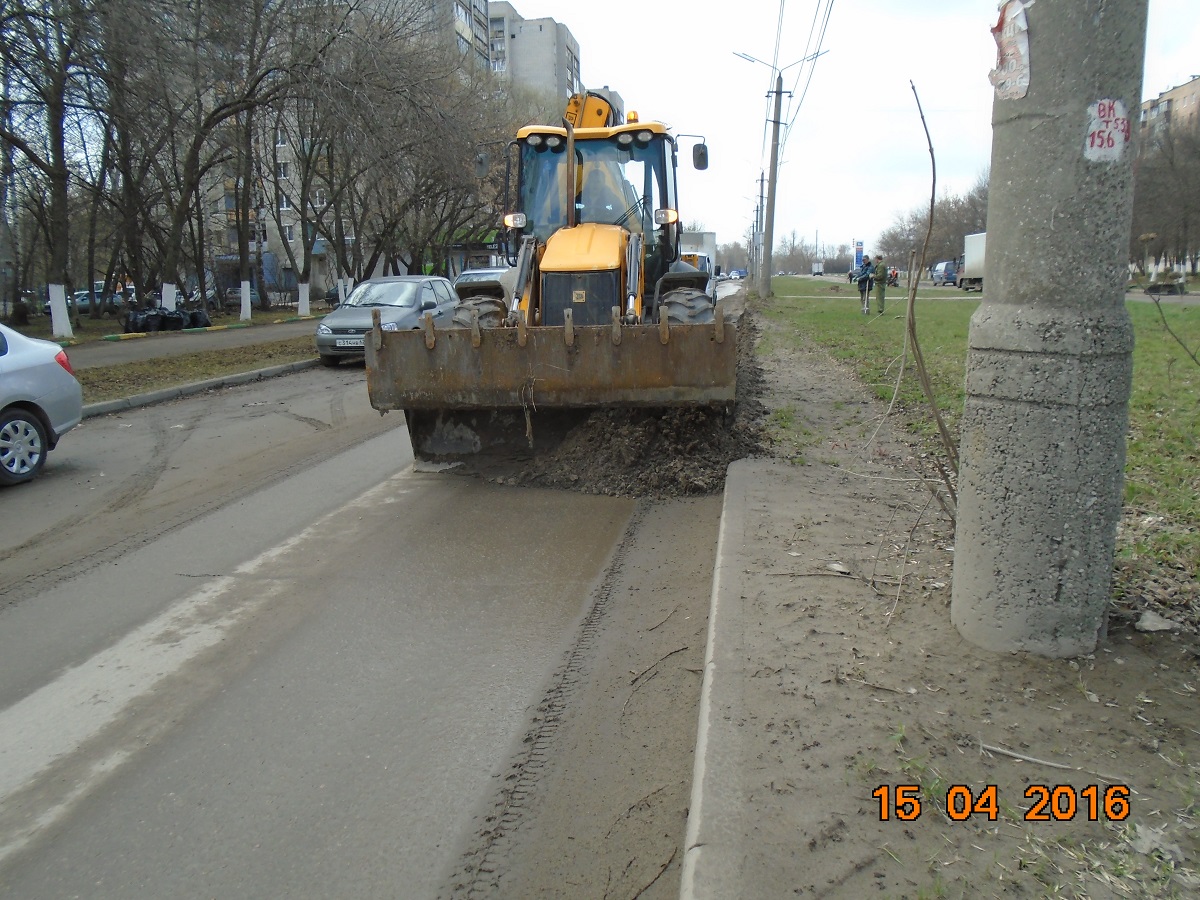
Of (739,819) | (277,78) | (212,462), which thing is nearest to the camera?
(739,819)

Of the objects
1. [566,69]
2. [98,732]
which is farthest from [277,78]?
[566,69]

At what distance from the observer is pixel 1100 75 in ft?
10.9

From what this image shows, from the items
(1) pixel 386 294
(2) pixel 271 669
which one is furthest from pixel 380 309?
(2) pixel 271 669

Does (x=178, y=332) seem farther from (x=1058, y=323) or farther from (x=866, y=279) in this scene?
(x=1058, y=323)

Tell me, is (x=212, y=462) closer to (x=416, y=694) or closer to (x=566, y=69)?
(x=416, y=694)

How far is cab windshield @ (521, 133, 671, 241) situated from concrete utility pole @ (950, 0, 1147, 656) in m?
5.92

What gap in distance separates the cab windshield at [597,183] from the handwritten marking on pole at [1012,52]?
19.2 ft

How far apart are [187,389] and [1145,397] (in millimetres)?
13179

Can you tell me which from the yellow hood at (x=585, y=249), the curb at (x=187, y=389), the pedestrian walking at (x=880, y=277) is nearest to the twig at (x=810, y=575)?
the yellow hood at (x=585, y=249)

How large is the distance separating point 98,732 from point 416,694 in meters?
1.33

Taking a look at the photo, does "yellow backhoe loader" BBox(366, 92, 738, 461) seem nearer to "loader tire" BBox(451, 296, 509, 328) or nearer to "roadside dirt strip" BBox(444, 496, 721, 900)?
"loader tire" BBox(451, 296, 509, 328)

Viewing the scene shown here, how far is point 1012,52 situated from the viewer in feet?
11.5

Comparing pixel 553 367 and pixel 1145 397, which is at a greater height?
pixel 553 367

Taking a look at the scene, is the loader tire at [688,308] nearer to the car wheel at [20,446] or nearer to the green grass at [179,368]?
the car wheel at [20,446]
